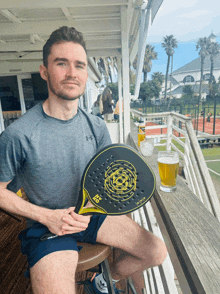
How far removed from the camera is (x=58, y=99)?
3.47 feet

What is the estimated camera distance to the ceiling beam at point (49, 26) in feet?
10.3

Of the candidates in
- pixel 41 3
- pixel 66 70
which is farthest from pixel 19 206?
pixel 41 3

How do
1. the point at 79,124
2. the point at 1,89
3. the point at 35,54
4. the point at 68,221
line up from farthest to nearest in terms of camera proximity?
the point at 1,89 → the point at 35,54 → the point at 79,124 → the point at 68,221

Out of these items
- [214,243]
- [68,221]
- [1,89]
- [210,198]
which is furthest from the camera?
[1,89]

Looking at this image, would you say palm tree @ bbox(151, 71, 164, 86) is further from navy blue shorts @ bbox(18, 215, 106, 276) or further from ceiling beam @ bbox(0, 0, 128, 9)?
navy blue shorts @ bbox(18, 215, 106, 276)

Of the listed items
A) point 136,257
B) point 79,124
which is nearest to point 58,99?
point 79,124

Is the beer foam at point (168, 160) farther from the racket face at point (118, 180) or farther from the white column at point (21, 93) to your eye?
the white column at point (21, 93)

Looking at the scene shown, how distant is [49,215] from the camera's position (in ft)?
2.85

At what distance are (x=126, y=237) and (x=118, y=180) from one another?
1.36 feet

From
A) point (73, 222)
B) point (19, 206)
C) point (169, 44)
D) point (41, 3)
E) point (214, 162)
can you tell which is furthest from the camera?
point (169, 44)

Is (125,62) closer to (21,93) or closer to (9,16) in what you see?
(9,16)

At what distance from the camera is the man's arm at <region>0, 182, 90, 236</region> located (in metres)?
0.81

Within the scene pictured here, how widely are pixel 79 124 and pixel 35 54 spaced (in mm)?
4658

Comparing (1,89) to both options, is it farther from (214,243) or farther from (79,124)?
(214,243)
